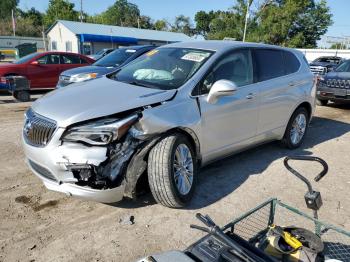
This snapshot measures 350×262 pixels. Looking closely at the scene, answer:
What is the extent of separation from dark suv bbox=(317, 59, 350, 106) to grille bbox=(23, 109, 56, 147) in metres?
9.01

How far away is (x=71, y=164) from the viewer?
3.07 meters

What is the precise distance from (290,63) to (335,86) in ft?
17.3

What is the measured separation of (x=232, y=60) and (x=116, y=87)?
5.03 ft

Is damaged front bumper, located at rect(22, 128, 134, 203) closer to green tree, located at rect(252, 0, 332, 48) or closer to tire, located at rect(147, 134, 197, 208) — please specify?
tire, located at rect(147, 134, 197, 208)

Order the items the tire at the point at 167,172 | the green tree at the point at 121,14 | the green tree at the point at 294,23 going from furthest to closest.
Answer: the green tree at the point at 121,14 → the green tree at the point at 294,23 → the tire at the point at 167,172

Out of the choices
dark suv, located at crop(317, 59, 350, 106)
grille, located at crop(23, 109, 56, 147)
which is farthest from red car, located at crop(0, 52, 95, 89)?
dark suv, located at crop(317, 59, 350, 106)

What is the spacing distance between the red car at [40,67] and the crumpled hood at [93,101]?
8.20 metres

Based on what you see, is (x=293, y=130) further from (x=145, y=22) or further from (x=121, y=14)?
(x=121, y=14)

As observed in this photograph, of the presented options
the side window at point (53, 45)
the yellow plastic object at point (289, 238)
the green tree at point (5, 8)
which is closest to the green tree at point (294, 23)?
the side window at point (53, 45)

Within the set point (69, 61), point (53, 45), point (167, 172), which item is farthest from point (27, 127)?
point (53, 45)

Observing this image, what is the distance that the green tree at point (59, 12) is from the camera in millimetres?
69562

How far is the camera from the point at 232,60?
173 inches

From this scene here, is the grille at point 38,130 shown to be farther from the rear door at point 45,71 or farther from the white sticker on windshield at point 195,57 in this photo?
the rear door at point 45,71

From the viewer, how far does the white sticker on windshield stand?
4.16 metres
